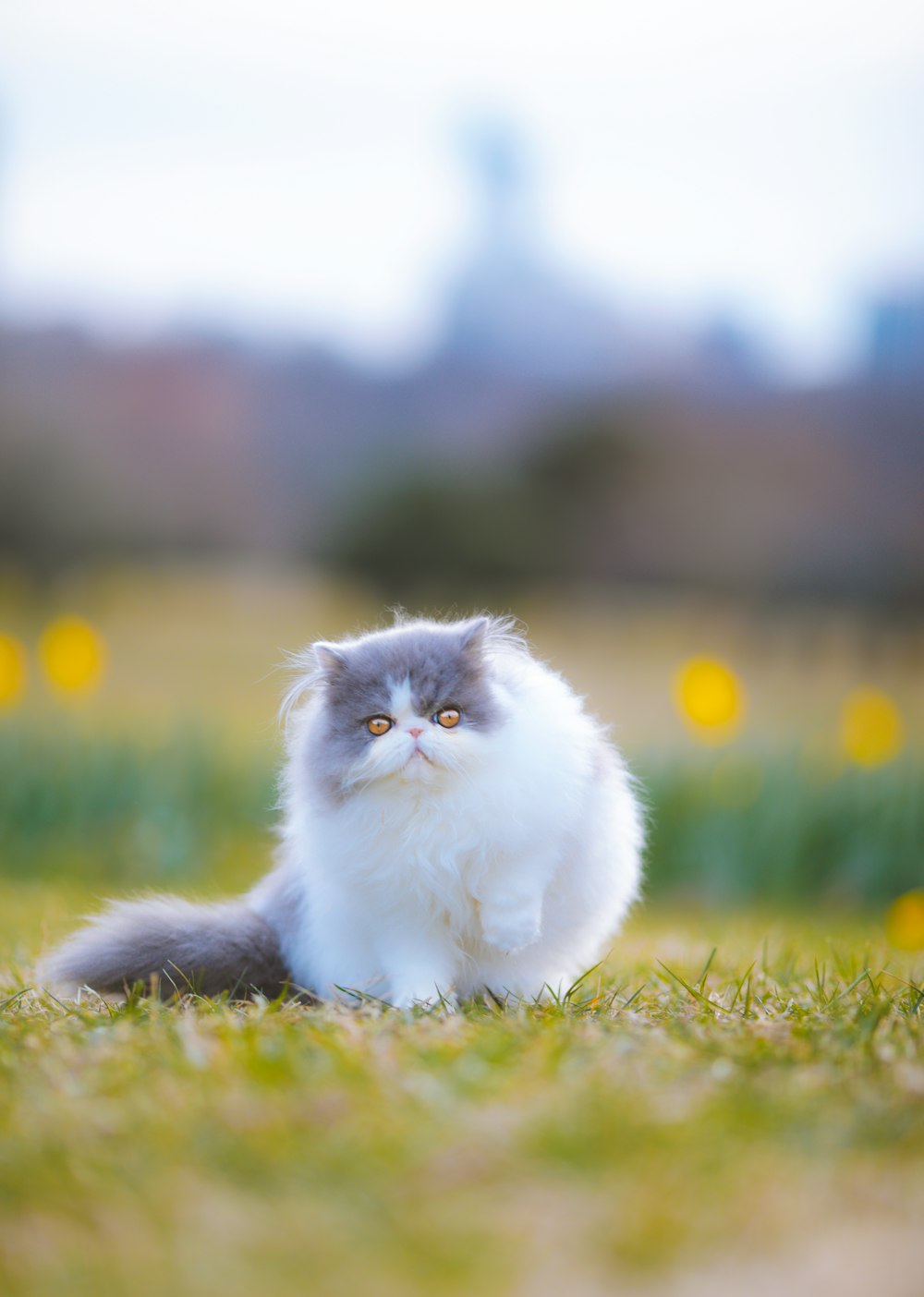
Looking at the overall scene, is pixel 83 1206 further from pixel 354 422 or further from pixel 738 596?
pixel 354 422

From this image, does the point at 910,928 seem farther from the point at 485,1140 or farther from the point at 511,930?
the point at 485,1140

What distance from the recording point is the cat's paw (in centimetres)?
286

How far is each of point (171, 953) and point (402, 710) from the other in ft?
3.14

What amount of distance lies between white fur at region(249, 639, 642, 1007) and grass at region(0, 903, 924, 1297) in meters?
0.37

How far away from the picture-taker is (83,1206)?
5.49 ft

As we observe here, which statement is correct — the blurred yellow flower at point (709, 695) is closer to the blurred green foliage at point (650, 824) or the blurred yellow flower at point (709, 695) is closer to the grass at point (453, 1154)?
the blurred green foliage at point (650, 824)

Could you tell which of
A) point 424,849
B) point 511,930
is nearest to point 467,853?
point 424,849

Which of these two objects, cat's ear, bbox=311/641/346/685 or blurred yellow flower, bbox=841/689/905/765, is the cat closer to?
cat's ear, bbox=311/641/346/685

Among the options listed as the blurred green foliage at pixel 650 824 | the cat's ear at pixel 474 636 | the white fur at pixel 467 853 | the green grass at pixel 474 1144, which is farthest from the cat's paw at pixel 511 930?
the blurred green foliage at pixel 650 824

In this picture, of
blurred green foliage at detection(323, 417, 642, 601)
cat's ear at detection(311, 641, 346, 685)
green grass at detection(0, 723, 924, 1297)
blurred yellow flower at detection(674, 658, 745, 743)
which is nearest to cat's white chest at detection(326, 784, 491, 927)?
green grass at detection(0, 723, 924, 1297)

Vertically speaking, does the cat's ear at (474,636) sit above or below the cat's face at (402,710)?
above

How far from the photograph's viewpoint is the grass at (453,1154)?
60.1 inches

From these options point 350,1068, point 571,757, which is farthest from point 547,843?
point 350,1068

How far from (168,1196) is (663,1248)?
0.71 meters
